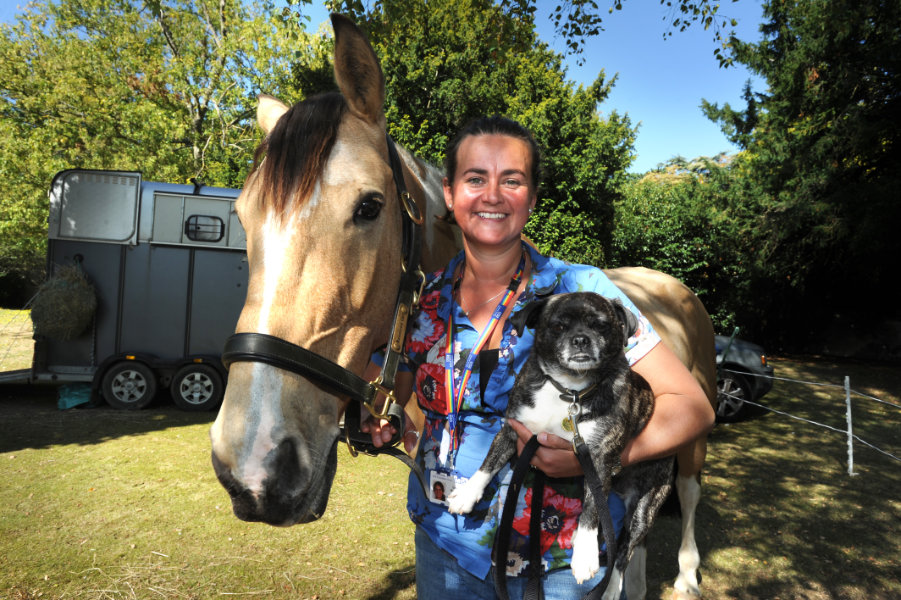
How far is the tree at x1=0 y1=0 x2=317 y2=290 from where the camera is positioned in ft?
56.0

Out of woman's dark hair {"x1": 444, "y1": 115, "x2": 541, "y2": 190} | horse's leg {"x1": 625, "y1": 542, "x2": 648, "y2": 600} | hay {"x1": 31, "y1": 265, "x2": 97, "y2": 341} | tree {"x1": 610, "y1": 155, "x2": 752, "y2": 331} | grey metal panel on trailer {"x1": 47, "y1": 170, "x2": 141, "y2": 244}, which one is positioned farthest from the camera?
tree {"x1": 610, "y1": 155, "x2": 752, "y2": 331}

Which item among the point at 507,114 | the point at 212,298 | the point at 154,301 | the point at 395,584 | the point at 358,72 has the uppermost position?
the point at 507,114

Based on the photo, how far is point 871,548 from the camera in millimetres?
5535

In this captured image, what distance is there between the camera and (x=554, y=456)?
1.60 m

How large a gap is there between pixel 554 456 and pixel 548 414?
0.52 feet

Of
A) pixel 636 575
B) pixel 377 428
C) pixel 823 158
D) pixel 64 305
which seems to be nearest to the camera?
pixel 377 428

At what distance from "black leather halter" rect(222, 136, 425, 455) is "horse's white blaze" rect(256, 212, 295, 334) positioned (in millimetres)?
79

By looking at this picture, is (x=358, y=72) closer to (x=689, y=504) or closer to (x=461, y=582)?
(x=461, y=582)

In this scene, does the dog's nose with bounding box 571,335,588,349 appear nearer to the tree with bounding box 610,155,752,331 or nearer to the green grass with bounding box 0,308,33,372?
the green grass with bounding box 0,308,33,372

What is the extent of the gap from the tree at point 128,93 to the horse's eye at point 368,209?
54.0ft

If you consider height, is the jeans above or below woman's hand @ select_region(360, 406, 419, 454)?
below

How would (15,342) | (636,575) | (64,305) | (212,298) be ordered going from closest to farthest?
(636,575), (64,305), (212,298), (15,342)

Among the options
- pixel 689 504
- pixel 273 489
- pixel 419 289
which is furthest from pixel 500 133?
pixel 689 504

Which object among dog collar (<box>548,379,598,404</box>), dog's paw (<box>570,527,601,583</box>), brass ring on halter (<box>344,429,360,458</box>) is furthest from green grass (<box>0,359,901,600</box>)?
dog collar (<box>548,379,598,404</box>)
